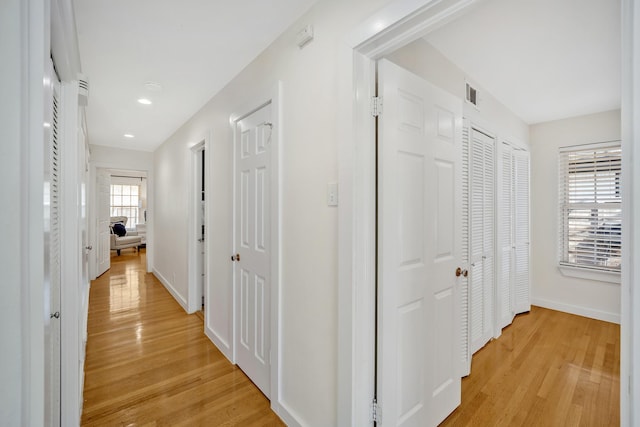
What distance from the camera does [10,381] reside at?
18.0 inches

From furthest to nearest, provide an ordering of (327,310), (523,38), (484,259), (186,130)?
(186,130) → (484,259) → (523,38) → (327,310)

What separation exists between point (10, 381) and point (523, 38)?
282cm

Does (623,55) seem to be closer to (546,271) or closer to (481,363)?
(481,363)

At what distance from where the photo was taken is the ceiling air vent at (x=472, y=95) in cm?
236

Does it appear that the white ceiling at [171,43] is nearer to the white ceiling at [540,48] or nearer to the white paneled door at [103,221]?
the white ceiling at [540,48]

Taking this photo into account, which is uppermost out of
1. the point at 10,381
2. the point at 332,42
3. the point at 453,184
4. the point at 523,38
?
the point at 523,38

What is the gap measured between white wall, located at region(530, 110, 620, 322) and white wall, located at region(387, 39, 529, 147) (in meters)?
0.52

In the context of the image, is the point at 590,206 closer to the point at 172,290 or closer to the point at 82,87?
the point at 82,87

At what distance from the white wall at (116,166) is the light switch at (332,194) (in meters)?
5.11

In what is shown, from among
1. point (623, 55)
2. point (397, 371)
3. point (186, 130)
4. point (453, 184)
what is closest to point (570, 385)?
point (397, 371)

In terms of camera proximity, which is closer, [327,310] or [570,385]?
[327,310]

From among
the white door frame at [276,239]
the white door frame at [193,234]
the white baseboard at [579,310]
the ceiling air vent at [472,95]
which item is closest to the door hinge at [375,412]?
the white door frame at [276,239]

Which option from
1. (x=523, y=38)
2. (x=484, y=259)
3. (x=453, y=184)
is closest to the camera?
(x=453, y=184)

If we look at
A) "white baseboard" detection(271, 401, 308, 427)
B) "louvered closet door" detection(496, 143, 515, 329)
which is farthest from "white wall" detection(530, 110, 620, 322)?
"white baseboard" detection(271, 401, 308, 427)
